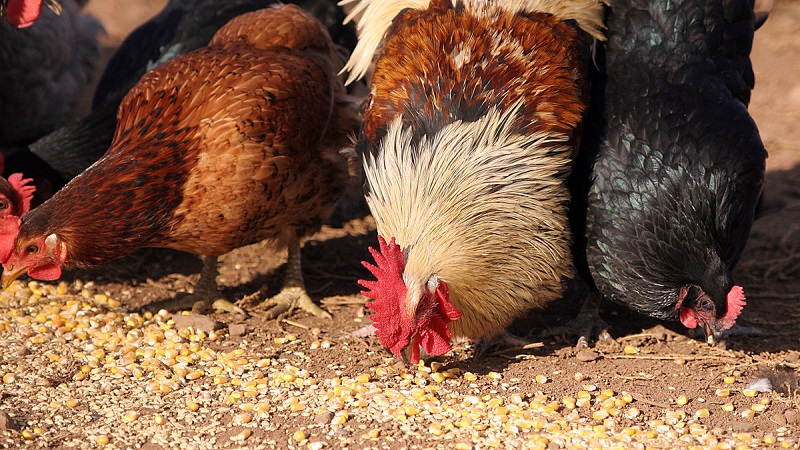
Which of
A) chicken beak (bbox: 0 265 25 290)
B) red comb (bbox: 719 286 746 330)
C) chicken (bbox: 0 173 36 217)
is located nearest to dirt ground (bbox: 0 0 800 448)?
red comb (bbox: 719 286 746 330)

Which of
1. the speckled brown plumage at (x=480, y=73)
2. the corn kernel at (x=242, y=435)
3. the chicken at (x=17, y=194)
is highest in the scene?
the speckled brown plumage at (x=480, y=73)

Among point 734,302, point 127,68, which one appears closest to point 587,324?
point 734,302

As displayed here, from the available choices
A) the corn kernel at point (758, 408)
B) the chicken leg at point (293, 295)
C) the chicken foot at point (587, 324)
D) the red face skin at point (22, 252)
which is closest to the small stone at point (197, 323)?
the chicken leg at point (293, 295)

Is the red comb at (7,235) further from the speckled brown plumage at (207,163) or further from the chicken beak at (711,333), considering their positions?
the chicken beak at (711,333)

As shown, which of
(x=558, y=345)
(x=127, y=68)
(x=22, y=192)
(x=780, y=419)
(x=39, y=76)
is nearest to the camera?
(x=780, y=419)

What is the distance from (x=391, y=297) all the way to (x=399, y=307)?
0.18ft

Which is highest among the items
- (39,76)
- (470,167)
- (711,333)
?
(39,76)

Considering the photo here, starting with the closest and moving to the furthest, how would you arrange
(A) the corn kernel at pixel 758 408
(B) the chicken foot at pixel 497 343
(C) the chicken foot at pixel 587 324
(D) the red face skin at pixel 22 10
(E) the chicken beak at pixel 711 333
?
1. (A) the corn kernel at pixel 758 408
2. (E) the chicken beak at pixel 711 333
3. (B) the chicken foot at pixel 497 343
4. (C) the chicken foot at pixel 587 324
5. (D) the red face skin at pixel 22 10

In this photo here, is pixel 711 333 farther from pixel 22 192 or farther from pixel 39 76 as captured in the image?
pixel 39 76

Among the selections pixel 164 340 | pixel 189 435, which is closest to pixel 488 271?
pixel 189 435

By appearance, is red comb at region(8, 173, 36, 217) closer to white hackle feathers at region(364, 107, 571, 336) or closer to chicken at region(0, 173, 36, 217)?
chicken at region(0, 173, 36, 217)

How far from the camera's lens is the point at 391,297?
339cm

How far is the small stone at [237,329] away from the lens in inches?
176

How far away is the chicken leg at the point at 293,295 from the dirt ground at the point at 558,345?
7 cm
